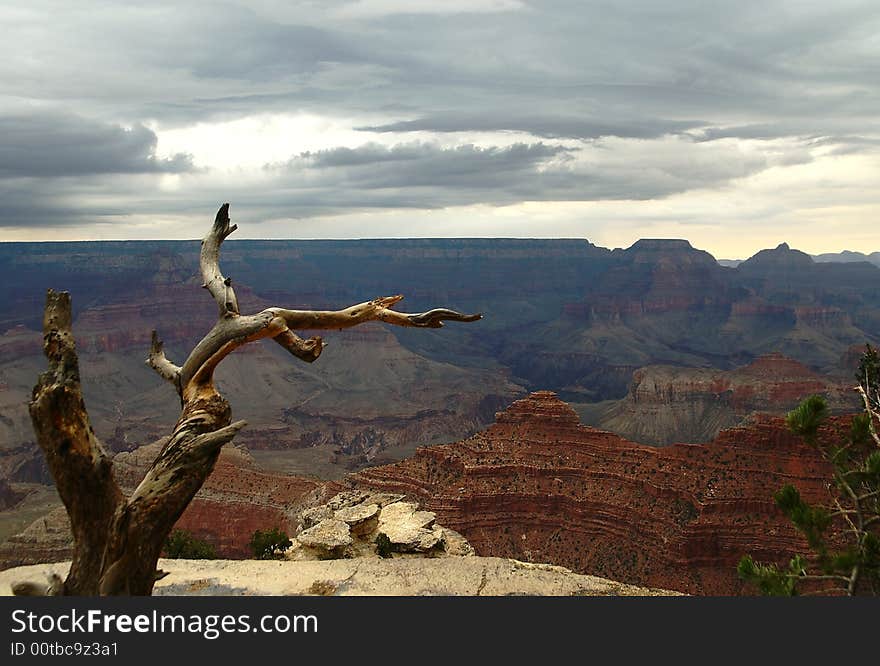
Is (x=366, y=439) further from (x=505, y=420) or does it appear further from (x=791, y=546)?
(x=791, y=546)

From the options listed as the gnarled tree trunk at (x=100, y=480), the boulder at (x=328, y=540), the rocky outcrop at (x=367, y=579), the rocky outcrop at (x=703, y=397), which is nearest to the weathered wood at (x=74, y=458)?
the gnarled tree trunk at (x=100, y=480)

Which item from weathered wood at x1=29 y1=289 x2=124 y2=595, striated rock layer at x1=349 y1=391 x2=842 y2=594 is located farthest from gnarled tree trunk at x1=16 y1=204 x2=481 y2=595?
striated rock layer at x1=349 y1=391 x2=842 y2=594

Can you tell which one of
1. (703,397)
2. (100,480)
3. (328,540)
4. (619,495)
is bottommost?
(703,397)

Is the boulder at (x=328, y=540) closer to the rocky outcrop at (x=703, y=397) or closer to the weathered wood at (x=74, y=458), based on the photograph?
the weathered wood at (x=74, y=458)

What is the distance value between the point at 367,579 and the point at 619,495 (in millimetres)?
32607

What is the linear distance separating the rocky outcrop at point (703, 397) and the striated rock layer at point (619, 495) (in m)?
59.1

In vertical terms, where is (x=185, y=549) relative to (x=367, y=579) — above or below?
below

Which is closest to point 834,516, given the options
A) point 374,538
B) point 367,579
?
point 367,579

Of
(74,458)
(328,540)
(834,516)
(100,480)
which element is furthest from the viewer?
(328,540)

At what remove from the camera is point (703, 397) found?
394 ft

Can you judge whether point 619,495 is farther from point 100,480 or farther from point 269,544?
point 100,480

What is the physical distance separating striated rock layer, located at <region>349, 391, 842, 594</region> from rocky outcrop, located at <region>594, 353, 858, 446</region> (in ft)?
194

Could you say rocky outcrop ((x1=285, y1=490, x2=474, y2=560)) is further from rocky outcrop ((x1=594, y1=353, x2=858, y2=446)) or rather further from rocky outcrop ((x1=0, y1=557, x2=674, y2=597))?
rocky outcrop ((x1=594, y1=353, x2=858, y2=446))

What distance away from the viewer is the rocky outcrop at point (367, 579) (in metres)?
22.0
